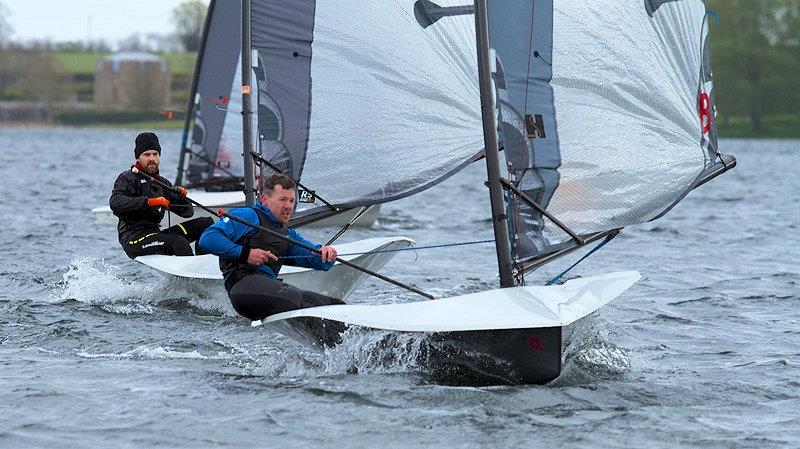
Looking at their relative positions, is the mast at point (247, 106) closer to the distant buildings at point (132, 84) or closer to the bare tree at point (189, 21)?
the distant buildings at point (132, 84)

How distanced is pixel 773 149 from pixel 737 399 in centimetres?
5688

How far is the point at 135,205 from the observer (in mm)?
9625

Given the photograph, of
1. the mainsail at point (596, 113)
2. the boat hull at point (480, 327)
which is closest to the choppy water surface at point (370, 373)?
the boat hull at point (480, 327)

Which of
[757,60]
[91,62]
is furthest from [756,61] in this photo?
[91,62]

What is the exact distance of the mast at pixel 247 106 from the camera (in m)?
10.0

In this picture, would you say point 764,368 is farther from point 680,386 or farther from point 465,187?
point 465,187

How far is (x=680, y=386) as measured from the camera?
23.8ft

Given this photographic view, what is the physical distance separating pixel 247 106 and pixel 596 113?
11.7 ft

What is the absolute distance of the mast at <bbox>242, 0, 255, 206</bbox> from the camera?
10034 millimetres

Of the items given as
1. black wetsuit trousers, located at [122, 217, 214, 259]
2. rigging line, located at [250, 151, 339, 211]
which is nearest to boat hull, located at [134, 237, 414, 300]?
black wetsuit trousers, located at [122, 217, 214, 259]

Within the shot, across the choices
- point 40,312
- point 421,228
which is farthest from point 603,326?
point 421,228

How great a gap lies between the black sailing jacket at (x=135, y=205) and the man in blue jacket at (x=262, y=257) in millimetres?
2202

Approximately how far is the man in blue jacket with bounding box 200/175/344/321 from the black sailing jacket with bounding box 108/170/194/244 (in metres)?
2.20

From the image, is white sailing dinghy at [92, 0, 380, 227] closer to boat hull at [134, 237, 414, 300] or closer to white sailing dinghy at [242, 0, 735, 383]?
Result: boat hull at [134, 237, 414, 300]
